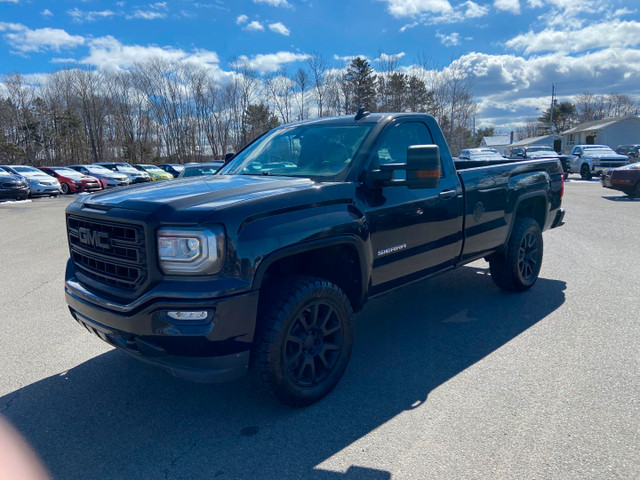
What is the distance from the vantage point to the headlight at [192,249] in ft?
8.72

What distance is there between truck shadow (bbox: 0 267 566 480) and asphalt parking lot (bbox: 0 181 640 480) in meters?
0.01

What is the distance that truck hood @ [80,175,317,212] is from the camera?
2.82 metres

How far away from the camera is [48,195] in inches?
901

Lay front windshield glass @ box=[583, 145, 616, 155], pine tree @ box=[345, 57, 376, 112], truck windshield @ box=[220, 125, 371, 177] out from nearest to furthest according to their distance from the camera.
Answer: truck windshield @ box=[220, 125, 371, 177] → front windshield glass @ box=[583, 145, 616, 155] → pine tree @ box=[345, 57, 376, 112]

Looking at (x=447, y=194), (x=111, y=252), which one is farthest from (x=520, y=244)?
(x=111, y=252)

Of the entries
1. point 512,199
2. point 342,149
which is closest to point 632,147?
point 512,199

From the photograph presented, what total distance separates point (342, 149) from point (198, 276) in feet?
5.67

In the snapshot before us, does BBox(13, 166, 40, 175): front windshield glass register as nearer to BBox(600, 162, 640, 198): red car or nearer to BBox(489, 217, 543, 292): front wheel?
BBox(489, 217, 543, 292): front wheel

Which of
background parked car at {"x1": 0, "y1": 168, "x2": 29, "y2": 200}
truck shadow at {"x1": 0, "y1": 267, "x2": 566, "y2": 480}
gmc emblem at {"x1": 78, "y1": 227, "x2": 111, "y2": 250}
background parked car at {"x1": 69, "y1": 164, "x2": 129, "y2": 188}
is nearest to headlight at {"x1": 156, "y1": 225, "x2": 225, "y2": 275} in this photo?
gmc emblem at {"x1": 78, "y1": 227, "x2": 111, "y2": 250}

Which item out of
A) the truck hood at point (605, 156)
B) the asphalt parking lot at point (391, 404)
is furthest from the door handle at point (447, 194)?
the truck hood at point (605, 156)

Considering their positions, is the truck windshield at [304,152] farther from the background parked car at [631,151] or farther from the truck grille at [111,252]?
the background parked car at [631,151]

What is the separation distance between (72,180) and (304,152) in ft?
78.5

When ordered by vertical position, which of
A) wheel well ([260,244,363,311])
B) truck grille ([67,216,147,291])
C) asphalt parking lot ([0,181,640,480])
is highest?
truck grille ([67,216,147,291])

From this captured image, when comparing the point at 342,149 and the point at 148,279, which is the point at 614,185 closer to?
the point at 342,149
